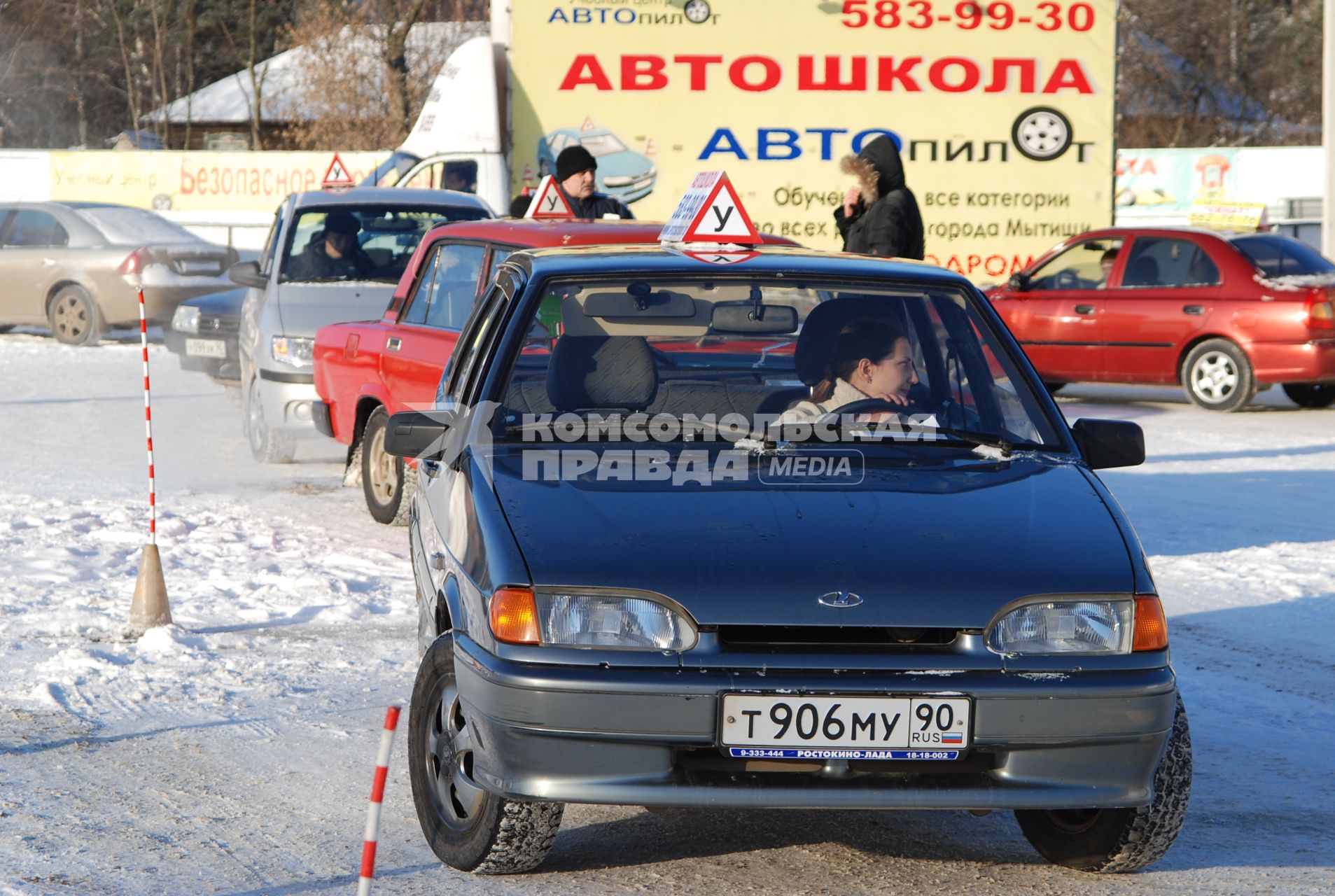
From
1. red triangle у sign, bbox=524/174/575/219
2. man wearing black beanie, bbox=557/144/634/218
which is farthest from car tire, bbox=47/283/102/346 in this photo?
red triangle у sign, bbox=524/174/575/219

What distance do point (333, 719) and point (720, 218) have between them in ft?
7.50

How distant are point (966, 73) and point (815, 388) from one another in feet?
47.3

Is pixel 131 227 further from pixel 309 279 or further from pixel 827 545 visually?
pixel 827 545

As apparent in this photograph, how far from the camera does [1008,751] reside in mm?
3729

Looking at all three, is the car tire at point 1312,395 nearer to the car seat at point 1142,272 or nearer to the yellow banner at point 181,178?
the car seat at point 1142,272

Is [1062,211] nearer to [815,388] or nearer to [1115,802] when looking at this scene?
[815,388]

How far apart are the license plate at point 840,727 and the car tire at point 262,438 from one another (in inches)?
304

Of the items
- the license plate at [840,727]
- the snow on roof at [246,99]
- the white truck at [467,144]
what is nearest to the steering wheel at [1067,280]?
the white truck at [467,144]

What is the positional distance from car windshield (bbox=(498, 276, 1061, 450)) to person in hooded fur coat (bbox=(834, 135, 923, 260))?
14.7 feet

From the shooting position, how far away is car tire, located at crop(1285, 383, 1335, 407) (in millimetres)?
15625

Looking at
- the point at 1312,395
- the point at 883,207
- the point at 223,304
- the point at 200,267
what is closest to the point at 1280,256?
the point at 1312,395

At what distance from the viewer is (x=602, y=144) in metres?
17.9

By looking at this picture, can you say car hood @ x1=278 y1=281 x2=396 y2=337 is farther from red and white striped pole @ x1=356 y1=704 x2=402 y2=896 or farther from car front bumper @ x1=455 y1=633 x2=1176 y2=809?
red and white striped pole @ x1=356 y1=704 x2=402 y2=896

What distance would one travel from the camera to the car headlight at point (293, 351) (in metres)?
10.5
